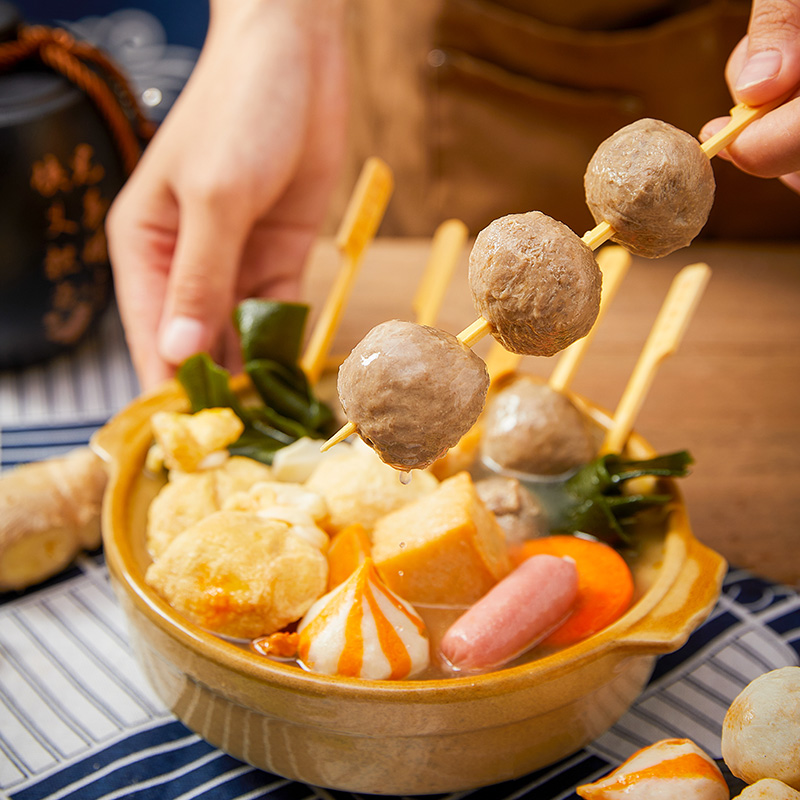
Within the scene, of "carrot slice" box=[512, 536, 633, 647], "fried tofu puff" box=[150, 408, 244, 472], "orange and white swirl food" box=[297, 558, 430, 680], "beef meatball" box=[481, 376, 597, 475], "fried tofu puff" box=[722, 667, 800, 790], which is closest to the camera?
"fried tofu puff" box=[722, 667, 800, 790]

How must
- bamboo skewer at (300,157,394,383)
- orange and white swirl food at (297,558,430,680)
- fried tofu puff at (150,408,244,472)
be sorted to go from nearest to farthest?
orange and white swirl food at (297,558,430,680)
fried tofu puff at (150,408,244,472)
bamboo skewer at (300,157,394,383)

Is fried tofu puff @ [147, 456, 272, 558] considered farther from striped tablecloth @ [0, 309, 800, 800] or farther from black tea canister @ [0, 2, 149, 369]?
black tea canister @ [0, 2, 149, 369]

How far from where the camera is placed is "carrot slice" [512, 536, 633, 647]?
0.91 meters

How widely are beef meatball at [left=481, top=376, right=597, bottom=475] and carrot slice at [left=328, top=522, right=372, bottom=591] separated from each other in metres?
0.30

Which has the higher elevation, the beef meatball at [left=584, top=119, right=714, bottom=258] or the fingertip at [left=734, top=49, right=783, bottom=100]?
the fingertip at [left=734, top=49, right=783, bottom=100]

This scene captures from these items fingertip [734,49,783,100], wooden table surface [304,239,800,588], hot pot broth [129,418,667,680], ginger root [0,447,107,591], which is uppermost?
fingertip [734,49,783,100]

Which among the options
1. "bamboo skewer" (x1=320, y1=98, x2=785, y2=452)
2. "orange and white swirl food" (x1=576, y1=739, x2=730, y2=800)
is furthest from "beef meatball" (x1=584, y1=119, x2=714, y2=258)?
"orange and white swirl food" (x1=576, y1=739, x2=730, y2=800)

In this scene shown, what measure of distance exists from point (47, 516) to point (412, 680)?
0.61m

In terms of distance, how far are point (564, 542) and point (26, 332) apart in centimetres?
120

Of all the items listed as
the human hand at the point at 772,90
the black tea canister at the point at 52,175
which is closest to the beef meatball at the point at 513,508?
the human hand at the point at 772,90

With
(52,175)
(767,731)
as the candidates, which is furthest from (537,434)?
(52,175)

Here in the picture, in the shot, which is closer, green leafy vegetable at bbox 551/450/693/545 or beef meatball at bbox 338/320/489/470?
beef meatball at bbox 338/320/489/470

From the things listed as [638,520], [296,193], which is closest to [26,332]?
[296,193]

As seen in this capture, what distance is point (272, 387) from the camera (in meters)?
1.25
